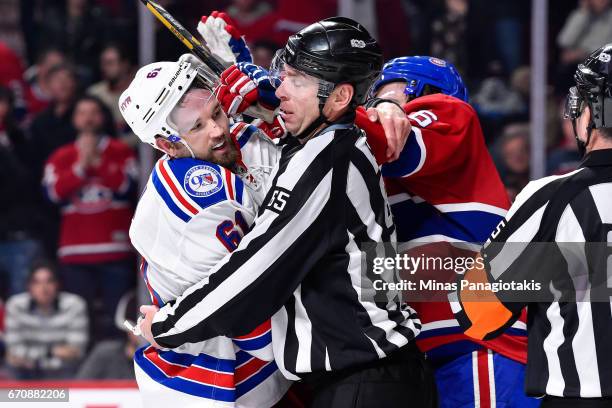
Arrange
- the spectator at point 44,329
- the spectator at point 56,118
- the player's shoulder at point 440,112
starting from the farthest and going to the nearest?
the spectator at point 56,118 < the spectator at point 44,329 < the player's shoulder at point 440,112

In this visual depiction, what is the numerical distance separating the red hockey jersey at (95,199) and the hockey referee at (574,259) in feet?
13.8

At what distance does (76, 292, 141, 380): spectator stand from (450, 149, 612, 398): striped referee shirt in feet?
12.2

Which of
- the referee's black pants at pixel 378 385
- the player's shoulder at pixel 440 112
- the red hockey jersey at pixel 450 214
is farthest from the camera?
the red hockey jersey at pixel 450 214

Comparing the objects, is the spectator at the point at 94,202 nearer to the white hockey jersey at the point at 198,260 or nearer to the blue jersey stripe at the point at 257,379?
the white hockey jersey at the point at 198,260

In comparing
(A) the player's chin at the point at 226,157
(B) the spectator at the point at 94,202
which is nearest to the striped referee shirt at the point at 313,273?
(A) the player's chin at the point at 226,157

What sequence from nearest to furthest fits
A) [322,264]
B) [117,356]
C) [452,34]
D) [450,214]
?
1. [322,264]
2. [450,214]
3. [117,356]
4. [452,34]

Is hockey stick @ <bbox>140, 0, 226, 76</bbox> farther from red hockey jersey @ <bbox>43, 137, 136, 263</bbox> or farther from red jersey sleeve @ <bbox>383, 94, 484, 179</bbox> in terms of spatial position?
red hockey jersey @ <bbox>43, 137, 136, 263</bbox>

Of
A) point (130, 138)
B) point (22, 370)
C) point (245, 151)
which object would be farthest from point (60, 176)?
point (245, 151)

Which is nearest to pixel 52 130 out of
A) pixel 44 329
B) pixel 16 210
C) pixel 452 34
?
pixel 16 210

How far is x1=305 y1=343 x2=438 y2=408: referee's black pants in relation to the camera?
258cm

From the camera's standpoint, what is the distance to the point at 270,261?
2.52 m

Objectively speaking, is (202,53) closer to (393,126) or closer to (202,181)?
(202,181)

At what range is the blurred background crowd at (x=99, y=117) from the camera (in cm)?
633

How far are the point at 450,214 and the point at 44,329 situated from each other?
395 centimetres
